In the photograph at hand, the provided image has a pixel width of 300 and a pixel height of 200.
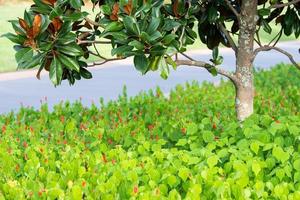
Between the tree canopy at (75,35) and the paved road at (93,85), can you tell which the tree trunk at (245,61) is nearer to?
the tree canopy at (75,35)

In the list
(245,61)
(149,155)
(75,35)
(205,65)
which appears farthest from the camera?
(245,61)

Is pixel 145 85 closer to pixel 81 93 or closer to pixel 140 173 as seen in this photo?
pixel 81 93

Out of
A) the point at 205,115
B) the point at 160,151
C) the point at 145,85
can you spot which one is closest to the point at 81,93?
the point at 145,85

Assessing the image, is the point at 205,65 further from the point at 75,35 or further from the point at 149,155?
the point at 75,35

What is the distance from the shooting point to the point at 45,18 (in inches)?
219

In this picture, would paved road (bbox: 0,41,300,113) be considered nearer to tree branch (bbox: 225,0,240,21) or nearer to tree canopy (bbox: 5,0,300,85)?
tree branch (bbox: 225,0,240,21)

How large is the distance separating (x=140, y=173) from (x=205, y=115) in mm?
3496

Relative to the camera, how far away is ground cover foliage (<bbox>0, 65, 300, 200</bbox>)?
489cm

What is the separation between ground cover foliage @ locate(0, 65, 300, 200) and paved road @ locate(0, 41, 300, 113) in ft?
21.7

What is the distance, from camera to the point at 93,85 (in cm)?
1908

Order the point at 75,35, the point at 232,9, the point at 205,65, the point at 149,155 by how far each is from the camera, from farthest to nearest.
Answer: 1. the point at 232,9
2. the point at 205,65
3. the point at 149,155
4. the point at 75,35

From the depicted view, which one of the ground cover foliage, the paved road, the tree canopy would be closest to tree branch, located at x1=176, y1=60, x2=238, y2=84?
the ground cover foliage

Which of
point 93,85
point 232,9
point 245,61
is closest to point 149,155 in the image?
point 245,61

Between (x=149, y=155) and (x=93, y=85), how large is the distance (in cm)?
1300
